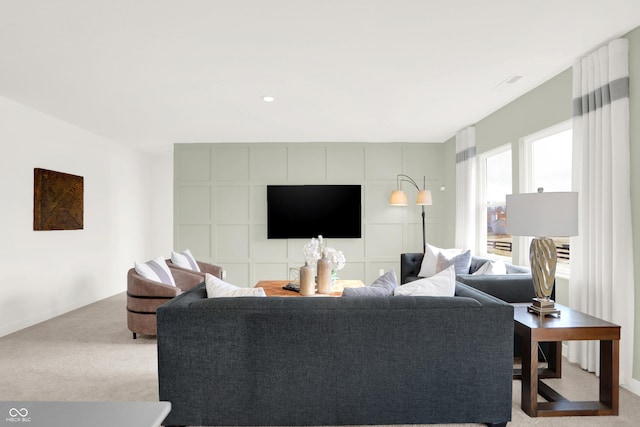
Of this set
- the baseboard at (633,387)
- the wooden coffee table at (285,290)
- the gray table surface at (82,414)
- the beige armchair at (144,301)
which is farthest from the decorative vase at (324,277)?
the gray table surface at (82,414)

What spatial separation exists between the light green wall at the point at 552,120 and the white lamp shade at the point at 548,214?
2.25ft

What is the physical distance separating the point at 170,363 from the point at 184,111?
10.9 feet

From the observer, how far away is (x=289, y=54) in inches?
122

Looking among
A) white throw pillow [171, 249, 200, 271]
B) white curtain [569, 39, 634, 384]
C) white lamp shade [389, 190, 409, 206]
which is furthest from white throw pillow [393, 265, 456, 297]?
white lamp shade [389, 190, 409, 206]

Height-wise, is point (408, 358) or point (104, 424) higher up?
point (104, 424)

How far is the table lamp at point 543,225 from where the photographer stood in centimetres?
251

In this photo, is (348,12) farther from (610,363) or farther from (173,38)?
(610,363)

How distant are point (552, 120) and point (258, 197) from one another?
4.24m

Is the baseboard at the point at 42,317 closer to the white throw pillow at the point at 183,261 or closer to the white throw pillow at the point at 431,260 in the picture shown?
the white throw pillow at the point at 183,261

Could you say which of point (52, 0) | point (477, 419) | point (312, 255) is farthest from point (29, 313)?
point (477, 419)

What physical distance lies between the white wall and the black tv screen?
8.01 ft

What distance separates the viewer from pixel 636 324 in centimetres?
276

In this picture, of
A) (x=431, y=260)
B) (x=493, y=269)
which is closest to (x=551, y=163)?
(x=493, y=269)

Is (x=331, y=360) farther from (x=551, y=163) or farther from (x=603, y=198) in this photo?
(x=551, y=163)
